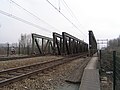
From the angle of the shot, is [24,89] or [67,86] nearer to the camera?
[24,89]

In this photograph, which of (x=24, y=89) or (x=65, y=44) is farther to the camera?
(x=65, y=44)

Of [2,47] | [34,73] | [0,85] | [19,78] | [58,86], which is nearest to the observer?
[0,85]

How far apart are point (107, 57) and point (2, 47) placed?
23.7m

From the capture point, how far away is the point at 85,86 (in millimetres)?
6883

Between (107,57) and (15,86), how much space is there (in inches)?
662

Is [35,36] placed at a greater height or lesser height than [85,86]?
greater

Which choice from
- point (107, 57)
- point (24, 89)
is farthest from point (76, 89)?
point (107, 57)

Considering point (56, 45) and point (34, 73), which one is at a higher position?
point (56, 45)

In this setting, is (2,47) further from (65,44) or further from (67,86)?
(67,86)

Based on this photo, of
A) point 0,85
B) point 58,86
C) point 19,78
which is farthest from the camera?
point 19,78

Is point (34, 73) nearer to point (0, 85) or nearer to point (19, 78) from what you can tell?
point (19, 78)

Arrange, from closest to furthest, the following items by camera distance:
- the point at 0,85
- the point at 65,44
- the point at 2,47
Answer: the point at 0,85 < the point at 65,44 < the point at 2,47

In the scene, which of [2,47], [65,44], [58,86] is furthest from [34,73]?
[2,47]

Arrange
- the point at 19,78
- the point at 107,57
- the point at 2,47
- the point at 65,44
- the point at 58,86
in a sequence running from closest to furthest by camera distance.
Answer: the point at 58,86 → the point at 19,78 → the point at 107,57 → the point at 65,44 → the point at 2,47
